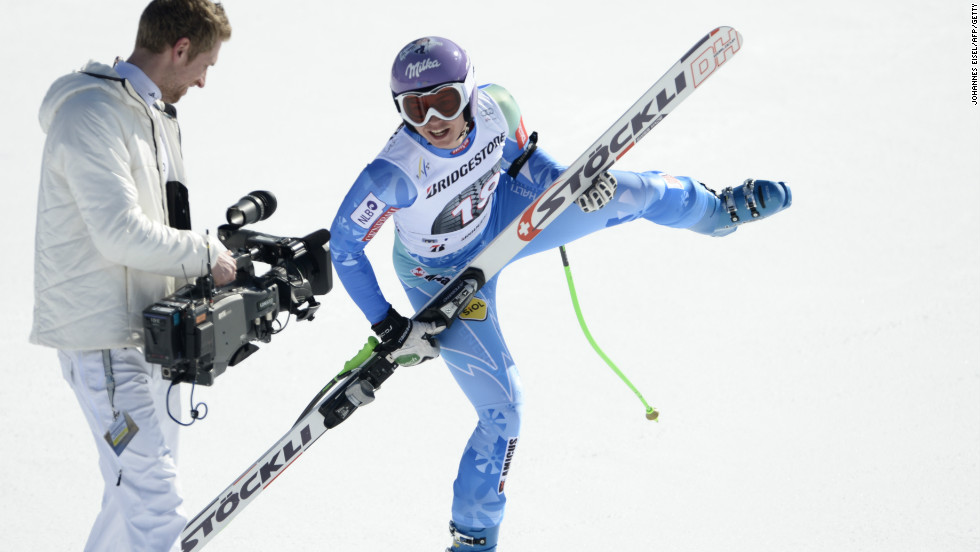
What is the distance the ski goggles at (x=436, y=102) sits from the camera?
3.42 metres

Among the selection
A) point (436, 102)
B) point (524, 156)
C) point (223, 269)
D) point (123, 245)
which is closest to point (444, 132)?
point (436, 102)

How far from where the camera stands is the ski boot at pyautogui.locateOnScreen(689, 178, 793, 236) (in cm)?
416

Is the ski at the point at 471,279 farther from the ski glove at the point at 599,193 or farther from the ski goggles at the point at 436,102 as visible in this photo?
the ski goggles at the point at 436,102

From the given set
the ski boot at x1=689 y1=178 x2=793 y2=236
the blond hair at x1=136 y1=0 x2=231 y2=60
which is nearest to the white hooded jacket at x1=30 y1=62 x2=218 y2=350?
the blond hair at x1=136 y1=0 x2=231 y2=60

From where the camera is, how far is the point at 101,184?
9.08 ft

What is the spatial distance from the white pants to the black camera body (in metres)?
0.11

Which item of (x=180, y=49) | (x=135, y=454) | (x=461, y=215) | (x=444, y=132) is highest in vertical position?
(x=444, y=132)

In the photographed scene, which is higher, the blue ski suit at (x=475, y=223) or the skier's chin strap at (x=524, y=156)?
the skier's chin strap at (x=524, y=156)

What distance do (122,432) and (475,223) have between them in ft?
4.98

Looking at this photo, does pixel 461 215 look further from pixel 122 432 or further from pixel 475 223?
pixel 122 432

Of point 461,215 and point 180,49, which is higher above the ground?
point 461,215

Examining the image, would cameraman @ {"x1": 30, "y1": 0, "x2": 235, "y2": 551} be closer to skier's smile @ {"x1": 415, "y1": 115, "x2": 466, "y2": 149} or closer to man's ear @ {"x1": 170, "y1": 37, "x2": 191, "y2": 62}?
man's ear @ {"x1": 170, "y1": 37, "x2": 191, "y2": 62}

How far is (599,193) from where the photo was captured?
3.72 meters

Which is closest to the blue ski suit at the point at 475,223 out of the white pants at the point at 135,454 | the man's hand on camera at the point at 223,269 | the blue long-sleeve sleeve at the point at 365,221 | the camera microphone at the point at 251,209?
the blue long-sleeve sleeve at the point at 365,221
